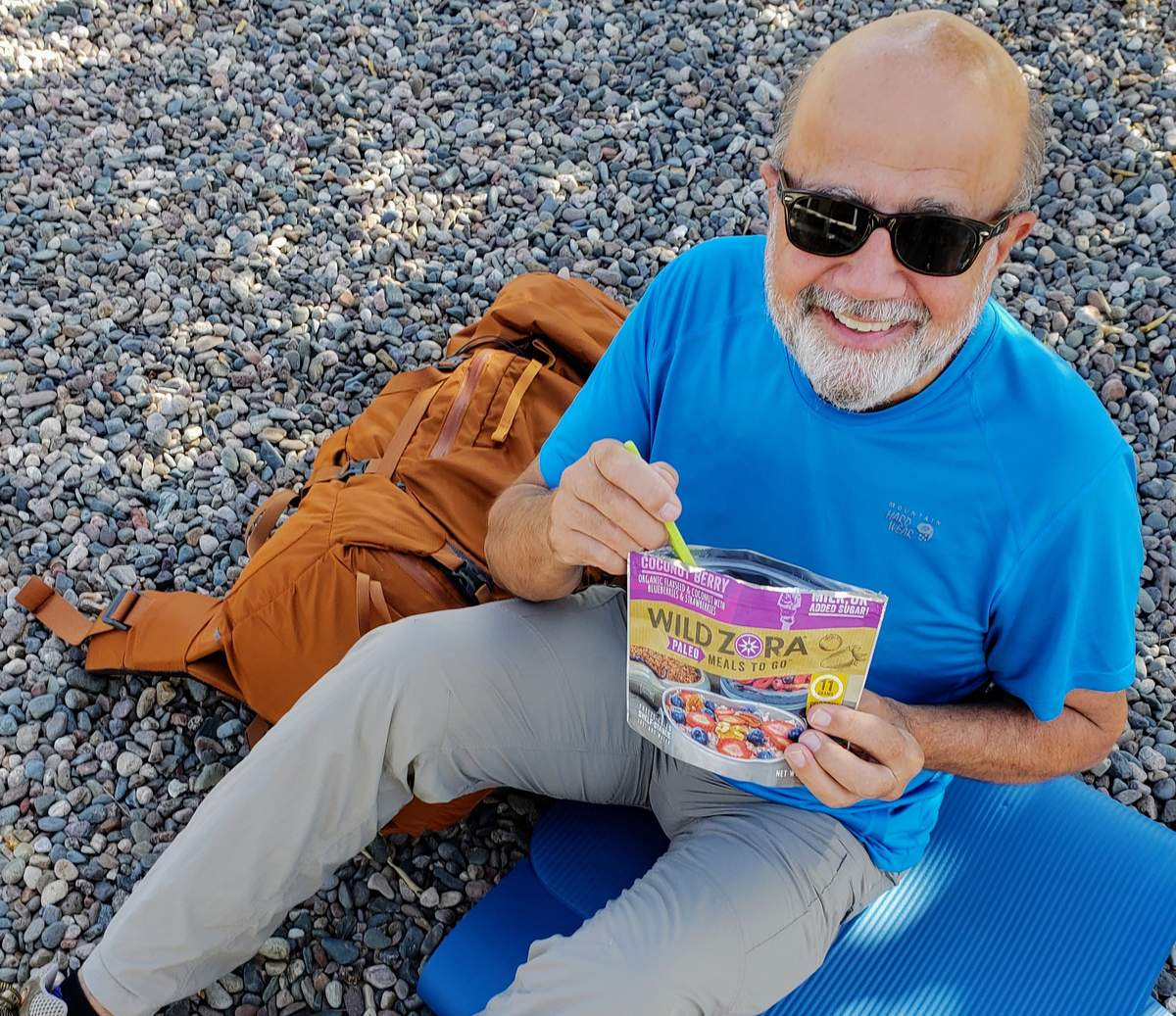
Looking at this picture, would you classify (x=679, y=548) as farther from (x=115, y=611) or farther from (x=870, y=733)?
(x=115, y=611)

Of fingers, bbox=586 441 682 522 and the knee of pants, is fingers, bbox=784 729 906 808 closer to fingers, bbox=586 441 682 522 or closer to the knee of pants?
fingers, bbox=586 441 682 522

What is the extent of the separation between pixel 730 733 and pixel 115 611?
5.72ft

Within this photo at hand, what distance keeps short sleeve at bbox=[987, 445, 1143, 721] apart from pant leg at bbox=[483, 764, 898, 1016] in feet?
1.56

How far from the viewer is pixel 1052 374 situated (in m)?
2.00

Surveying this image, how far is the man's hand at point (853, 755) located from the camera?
1.80 m

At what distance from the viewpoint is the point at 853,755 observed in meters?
1.84

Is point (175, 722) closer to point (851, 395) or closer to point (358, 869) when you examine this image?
point (358, 869)

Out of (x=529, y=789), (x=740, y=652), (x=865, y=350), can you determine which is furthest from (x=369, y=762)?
(x=865, y=350)

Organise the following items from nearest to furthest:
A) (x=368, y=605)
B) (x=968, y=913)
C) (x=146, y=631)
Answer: (x=968, y=913)
(x=368, y=605)
(x=146, y=631)

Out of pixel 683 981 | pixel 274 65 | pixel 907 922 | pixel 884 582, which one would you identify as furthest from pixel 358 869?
pixel 274 65

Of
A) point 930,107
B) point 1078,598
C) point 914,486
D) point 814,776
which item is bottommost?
point 814,776

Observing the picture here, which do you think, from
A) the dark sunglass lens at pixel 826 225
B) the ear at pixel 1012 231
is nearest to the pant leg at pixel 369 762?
the dark sunglass lens at pixel 826 225

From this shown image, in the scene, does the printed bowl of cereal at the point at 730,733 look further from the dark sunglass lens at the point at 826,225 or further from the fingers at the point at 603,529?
the dark sunglass lens at the point at 826,225

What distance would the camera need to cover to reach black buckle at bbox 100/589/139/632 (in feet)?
9.53
